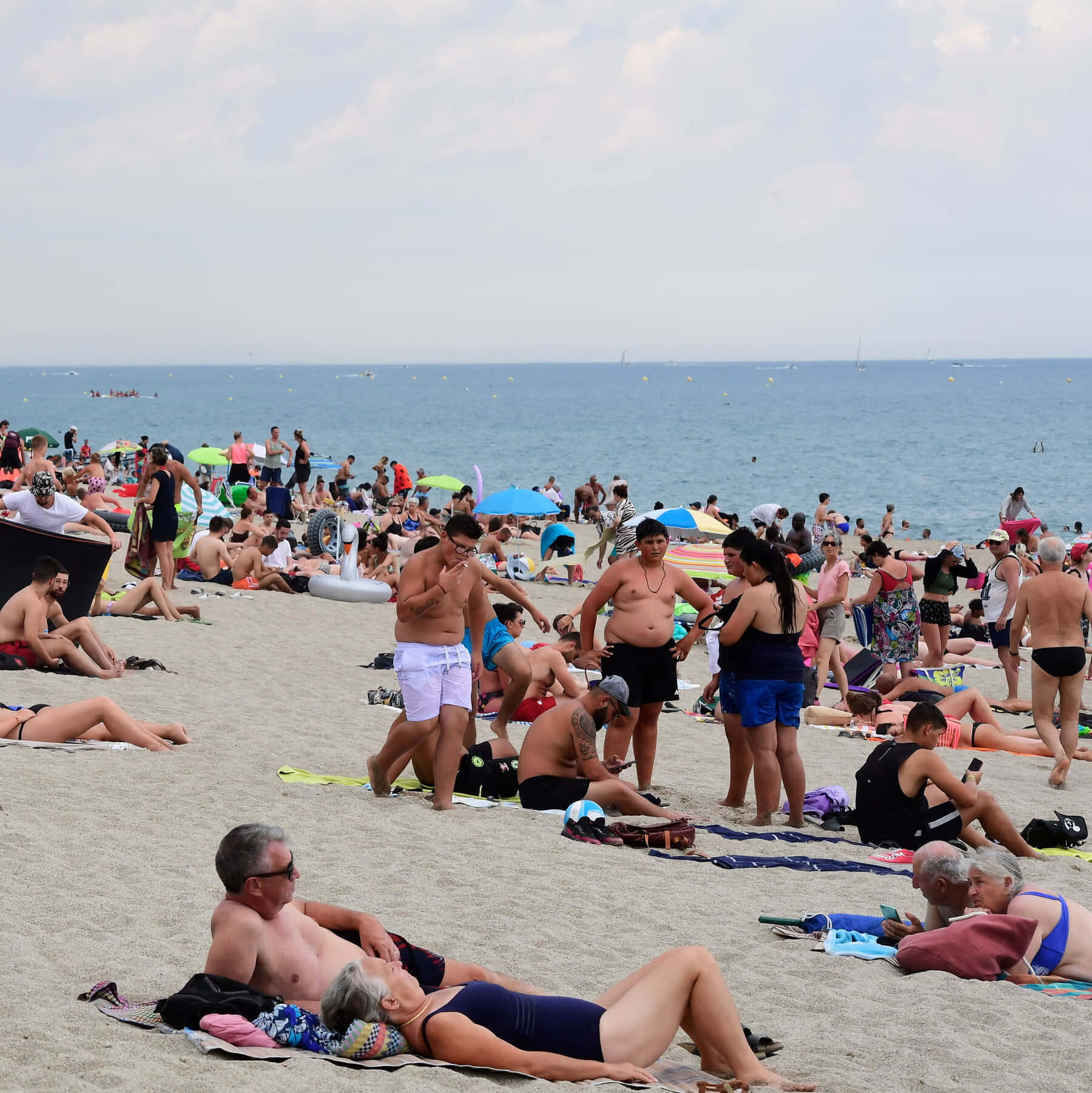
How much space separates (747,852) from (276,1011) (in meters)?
3.29

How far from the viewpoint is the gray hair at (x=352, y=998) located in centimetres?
337

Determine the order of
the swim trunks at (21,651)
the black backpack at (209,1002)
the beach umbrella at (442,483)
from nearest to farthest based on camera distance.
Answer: the black backpack at (209,1002)
the swim trunks at (21,651)
the beach umbrella at (442,483)

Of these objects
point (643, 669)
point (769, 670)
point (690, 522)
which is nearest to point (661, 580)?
point (643, 669)

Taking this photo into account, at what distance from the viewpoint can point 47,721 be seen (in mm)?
7066

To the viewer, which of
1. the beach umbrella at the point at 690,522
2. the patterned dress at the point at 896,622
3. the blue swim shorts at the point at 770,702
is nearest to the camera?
the blue swim shorts at the point at 770,702

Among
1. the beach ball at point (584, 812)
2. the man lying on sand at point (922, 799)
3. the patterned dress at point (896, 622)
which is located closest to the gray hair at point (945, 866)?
the man lying on sand at point (922, 799)

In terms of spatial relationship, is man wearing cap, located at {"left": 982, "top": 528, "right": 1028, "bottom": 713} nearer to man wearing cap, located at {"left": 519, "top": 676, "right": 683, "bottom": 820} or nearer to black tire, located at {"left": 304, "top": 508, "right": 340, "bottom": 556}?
man wearing cap, located at {"left": 519, "top": 676, "right": 683, "bottom": 820}

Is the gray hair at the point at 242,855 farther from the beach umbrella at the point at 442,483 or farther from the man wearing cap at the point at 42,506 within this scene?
the beach umbrella at the point at 442,483

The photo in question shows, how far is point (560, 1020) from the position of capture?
3396mm

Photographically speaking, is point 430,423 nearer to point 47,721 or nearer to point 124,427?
point 124,427

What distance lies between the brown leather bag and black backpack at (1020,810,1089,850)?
1.93 m

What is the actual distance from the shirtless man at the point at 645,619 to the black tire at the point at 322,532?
10.2 metres

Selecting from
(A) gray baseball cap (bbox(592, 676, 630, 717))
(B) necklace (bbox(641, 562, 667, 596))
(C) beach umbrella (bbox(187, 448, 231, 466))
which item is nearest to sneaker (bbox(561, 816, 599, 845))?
(A) gray baseball cap (bbox(592, 676, 630, 717))

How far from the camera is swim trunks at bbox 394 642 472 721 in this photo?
247 inches
